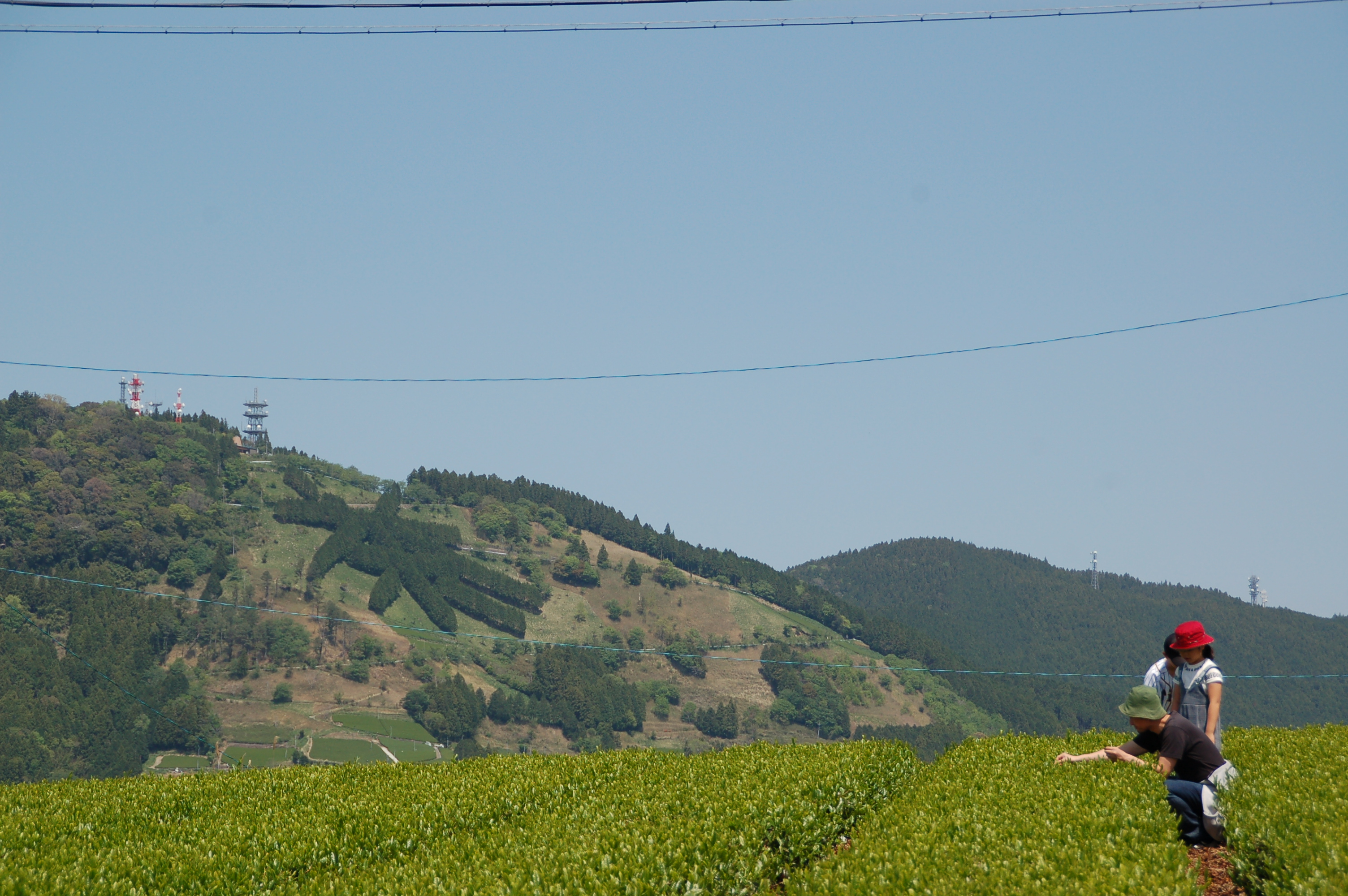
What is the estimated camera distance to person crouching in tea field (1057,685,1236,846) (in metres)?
9.50

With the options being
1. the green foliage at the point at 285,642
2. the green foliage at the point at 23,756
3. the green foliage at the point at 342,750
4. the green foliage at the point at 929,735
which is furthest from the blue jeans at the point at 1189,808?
the green foliage at the point at 285,642

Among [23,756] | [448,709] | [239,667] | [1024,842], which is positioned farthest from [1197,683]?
[239,667]

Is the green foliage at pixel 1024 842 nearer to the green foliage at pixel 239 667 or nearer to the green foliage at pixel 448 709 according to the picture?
the green foliage at pixel 448 709

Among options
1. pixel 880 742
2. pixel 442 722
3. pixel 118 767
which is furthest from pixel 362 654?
pixel 880 742

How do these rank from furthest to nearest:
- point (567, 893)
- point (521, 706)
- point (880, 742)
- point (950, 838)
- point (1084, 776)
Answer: point (521, 706)
point (880, 742)
point (1084, 776)
point (950, 838)
point (567, 893)

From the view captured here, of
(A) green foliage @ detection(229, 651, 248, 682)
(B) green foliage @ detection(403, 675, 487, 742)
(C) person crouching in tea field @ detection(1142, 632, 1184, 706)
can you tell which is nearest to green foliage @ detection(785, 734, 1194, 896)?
(C) person crouching in tea field @ detection(1142, 632, 1184, 706)

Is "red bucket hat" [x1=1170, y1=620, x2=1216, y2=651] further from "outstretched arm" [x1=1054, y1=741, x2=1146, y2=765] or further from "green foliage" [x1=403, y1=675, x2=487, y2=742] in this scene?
"green foliage" [x1=403, y1=675, x2=487, y2=742]

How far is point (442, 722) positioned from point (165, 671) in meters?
45.9

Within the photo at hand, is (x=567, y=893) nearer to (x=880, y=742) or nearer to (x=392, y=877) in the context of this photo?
(x=392, y=877)

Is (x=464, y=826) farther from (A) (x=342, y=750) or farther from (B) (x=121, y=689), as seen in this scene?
(B) (x=121, y=689)

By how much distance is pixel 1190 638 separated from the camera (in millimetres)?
10375

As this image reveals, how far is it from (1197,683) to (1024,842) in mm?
2834

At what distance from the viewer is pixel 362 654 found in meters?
200

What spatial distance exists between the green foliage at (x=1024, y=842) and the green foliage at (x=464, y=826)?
2.77 ft
